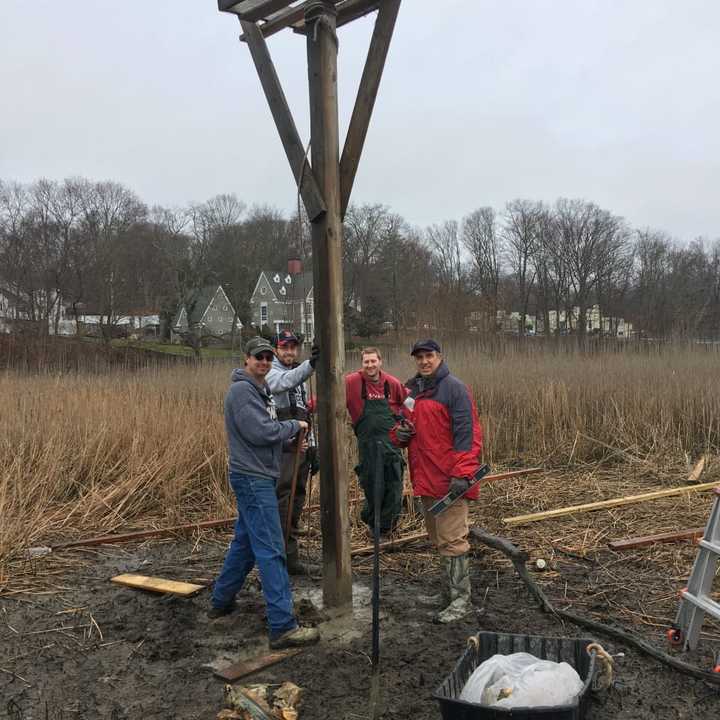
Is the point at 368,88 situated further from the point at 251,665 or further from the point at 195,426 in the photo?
the point at 195,426

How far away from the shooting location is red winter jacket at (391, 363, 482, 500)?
3896mm

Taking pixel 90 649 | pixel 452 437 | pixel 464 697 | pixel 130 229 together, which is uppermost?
pixel 130 229

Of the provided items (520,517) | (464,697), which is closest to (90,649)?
(464,697)

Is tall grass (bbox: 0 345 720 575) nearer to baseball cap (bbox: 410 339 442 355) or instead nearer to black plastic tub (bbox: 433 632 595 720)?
baseball cap (bbox: 410 339 442 355)

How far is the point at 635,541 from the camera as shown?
5.12 meters

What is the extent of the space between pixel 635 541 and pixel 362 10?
4.14 meters

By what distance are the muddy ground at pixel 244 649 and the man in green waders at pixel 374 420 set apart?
0.60 m

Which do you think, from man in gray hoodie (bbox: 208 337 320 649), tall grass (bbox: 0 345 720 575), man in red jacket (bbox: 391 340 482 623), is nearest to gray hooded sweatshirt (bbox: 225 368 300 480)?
man in gray hoodie (bbox: 208 337 320 649)

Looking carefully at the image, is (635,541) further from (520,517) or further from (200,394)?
(200,394)

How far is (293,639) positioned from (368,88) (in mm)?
3021

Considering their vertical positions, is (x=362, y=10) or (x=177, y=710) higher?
(x=362, y=10)

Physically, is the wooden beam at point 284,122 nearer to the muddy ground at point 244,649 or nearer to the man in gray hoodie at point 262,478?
the man in gray hoodie at point 262,478

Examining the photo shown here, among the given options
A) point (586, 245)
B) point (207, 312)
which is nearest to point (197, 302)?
point (207, 312)

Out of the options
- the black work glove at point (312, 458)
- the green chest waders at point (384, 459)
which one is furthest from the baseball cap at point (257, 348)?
the green chest waders at point (384, 459)
